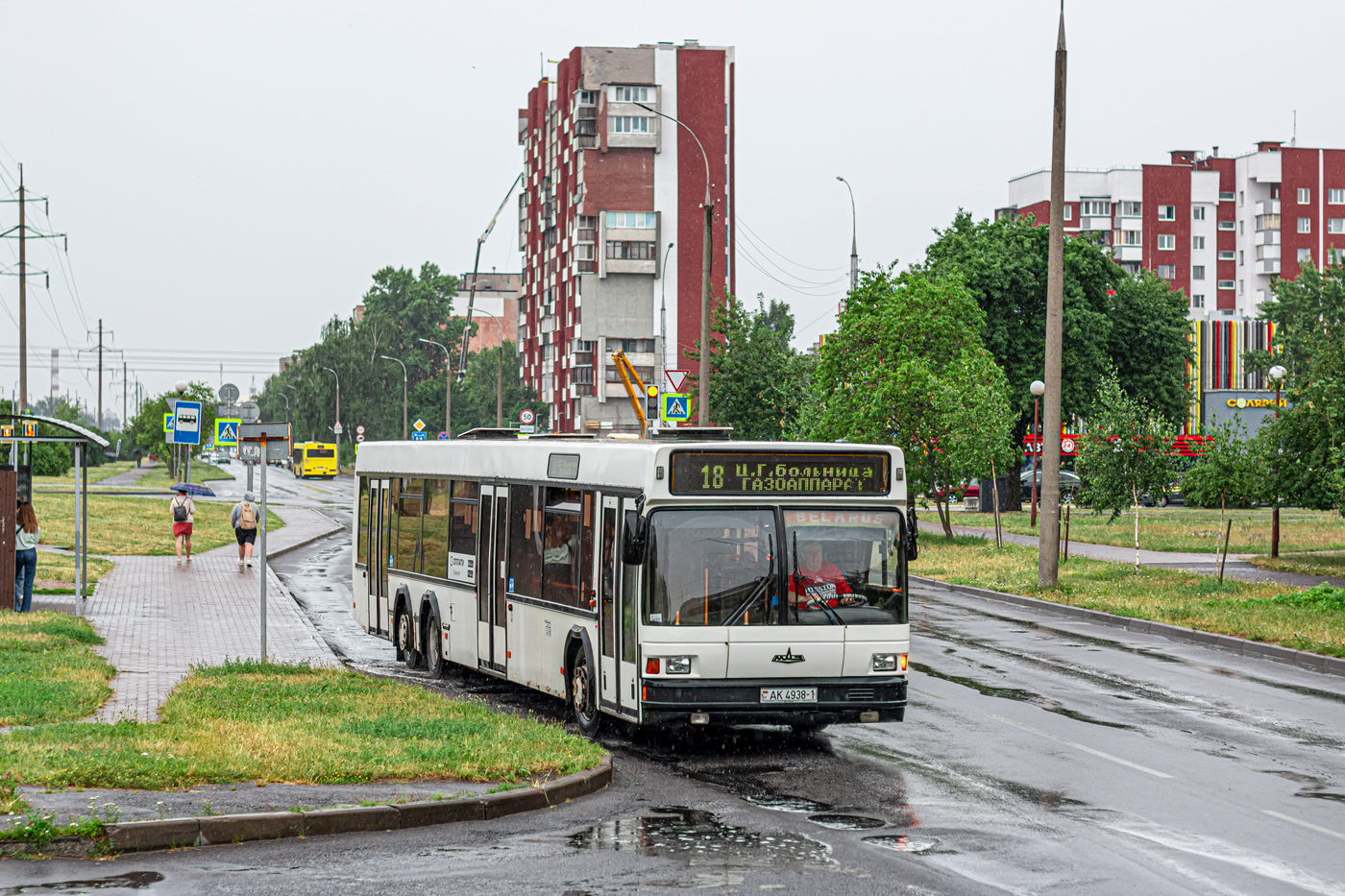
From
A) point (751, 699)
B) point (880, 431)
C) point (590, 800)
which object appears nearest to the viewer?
point (590, 800)

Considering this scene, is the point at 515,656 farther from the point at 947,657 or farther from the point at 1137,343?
the point at 1137,343

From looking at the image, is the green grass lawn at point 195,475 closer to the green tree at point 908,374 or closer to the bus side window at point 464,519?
the green tree at point 908,374

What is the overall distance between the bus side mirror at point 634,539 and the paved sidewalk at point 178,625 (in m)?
4.27

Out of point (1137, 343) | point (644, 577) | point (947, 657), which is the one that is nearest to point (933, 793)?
point (644, 577)

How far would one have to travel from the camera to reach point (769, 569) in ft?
39.7

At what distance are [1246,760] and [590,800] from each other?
5.34 metres

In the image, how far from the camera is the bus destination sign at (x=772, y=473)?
12172 mm

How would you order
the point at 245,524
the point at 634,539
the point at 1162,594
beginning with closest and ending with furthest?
the point at 634,539, the point at 1162,594, the point at 245,524

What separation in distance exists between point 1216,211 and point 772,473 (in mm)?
105531

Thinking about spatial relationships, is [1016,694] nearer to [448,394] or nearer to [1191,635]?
[1191,635]

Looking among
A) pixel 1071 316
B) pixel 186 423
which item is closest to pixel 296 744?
pixel 186 423

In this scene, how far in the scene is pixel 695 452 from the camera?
12.2m

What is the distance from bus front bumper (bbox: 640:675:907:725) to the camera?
1188cm

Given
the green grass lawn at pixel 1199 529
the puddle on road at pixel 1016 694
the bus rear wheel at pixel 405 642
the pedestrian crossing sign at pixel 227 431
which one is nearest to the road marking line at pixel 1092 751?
the puddle on road at pixel 1016 694
